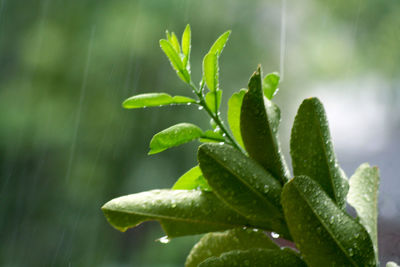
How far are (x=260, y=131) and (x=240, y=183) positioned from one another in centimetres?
3

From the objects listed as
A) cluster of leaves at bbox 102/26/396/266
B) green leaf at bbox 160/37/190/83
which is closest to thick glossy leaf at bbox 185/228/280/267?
cluster of leaves at bbox 102/26/396/266

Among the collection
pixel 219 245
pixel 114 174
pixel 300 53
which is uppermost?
pixel 300 53

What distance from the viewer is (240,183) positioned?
21cm

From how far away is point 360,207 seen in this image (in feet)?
0.79

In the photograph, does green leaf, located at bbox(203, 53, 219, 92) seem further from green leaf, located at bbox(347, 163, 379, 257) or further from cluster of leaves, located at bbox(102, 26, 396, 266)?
green leaf, located at bbox(347, 163, 379, 257)

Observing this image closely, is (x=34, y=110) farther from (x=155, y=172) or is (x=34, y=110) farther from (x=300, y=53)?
(x=300, y=53)

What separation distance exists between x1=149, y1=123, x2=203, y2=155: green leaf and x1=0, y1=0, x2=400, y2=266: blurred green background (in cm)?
148

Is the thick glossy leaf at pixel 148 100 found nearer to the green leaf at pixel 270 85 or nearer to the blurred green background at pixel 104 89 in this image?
the green leaf at pixel 270 85

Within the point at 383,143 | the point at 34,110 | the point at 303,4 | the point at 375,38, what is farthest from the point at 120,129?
the point at 383,143

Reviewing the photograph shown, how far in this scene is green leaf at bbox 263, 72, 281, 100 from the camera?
0.27 meters

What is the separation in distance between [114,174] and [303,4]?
1.15 m

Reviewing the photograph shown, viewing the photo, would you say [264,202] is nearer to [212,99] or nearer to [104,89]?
[212,99]

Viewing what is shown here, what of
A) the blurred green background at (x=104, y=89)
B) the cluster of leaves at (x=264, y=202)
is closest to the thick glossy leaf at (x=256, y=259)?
the cluster of leaves at (x=264, y=202)

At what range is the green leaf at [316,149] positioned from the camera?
0.22m
